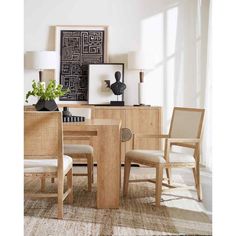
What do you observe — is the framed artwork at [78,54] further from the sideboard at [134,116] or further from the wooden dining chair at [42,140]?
the wooden dining chair at [42,140]

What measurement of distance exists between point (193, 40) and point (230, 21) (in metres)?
5.37

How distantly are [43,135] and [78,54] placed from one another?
11.2 feet

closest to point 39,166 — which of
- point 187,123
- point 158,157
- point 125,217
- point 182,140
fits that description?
point 125,217

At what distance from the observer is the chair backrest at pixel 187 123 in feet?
13.9

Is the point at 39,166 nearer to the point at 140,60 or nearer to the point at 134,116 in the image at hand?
the point at 134,116

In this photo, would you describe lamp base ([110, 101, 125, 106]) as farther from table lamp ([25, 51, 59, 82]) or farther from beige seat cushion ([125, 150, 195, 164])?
beige seat cushion ([125, 150, 195, 164])

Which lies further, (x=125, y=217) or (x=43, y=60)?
(x=43, y=60)

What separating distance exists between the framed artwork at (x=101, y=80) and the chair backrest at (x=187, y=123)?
2.19m

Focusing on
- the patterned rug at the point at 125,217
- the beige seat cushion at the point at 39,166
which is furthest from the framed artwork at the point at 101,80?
the beige seat cushion at the point at 39,166

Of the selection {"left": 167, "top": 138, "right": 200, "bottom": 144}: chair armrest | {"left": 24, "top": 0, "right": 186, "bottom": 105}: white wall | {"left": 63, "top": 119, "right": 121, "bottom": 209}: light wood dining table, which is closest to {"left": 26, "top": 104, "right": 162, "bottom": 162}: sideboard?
{"left": 24, "top": 0, "right": 186, "bottom": 105}: white wall

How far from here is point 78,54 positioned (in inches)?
264

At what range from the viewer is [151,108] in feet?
20.4

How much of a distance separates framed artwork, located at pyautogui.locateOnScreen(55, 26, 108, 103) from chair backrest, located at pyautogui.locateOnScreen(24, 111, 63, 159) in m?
3.28
